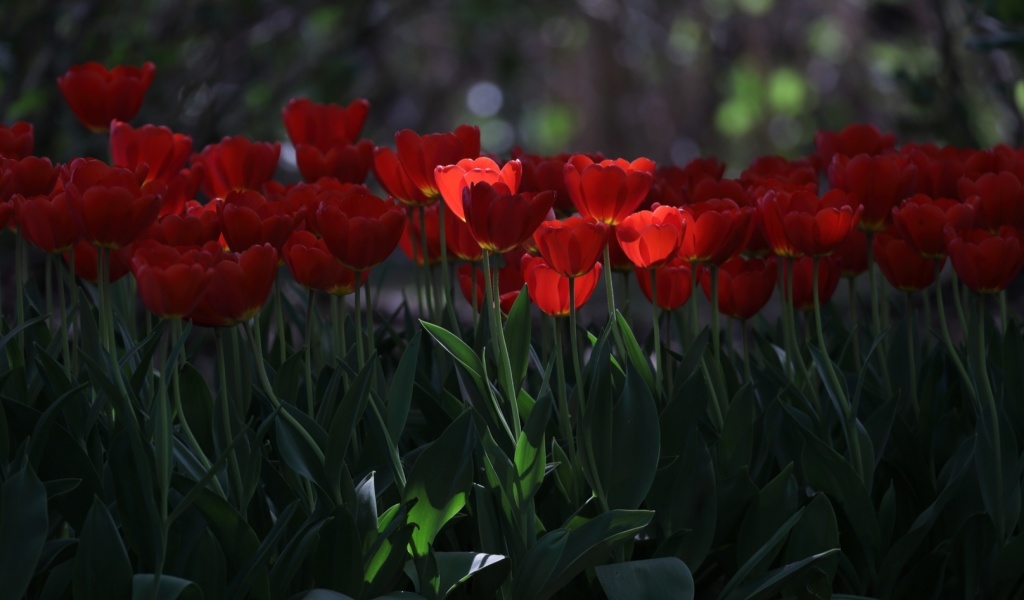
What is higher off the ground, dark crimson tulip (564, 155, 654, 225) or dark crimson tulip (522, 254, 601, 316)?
dark crimson tulip (564, 155, 654, 225)

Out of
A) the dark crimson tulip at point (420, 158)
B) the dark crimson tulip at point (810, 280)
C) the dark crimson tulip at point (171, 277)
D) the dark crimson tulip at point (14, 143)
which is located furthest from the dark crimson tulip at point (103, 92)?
the dark crimson tulip at point (810, 280)

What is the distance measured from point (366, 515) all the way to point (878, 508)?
60 centimetres

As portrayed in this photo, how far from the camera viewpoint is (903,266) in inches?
55.2

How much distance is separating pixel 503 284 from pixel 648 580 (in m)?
0.51

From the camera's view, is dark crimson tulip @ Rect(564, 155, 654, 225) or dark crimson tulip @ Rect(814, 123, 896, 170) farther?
dark crimson tulip @ Rect(814, 123, 896, 170)

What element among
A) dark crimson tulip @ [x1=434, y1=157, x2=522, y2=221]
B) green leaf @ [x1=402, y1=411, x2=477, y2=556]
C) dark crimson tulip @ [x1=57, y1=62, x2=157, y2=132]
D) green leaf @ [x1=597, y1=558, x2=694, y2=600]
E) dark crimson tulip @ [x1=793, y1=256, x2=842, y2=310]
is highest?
dark crimson tulip @ [x1=57, y1=62, x2=157, y2=132]

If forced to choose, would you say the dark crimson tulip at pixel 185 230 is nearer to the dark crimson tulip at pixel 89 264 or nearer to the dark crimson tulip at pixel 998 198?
the dark crimson tulip at pixel 89 264

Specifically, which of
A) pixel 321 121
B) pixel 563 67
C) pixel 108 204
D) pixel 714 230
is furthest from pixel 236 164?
pixel 563 67

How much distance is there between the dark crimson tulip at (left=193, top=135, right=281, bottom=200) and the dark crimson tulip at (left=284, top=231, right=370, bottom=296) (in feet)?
1.00

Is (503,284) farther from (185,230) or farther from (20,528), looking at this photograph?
(20,528)

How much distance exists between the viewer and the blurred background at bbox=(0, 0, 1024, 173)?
129 inches

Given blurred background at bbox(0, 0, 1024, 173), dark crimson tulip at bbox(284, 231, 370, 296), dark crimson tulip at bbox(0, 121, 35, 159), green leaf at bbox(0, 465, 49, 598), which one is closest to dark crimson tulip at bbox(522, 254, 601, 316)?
dark crimson tulip at bbox(284, 231, 370, 296)

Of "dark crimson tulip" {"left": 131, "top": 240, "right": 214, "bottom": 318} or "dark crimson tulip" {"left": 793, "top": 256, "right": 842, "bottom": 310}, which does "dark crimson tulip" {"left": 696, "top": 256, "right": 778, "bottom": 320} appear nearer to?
"dark crimson tulip" {"left": 793, "top": 256, "right": 842, "bottom": 310}

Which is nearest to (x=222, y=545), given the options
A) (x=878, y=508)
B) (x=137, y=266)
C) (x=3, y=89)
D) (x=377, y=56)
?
(x=137, y=266)
